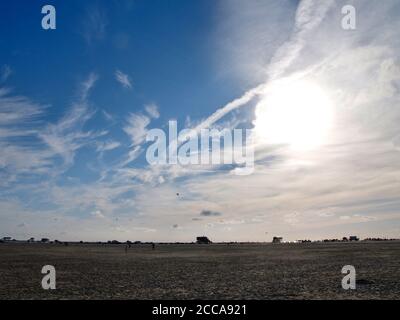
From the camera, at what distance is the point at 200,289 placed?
30.9 metres
